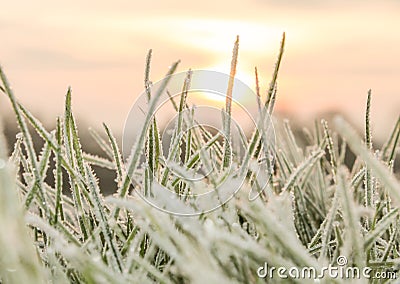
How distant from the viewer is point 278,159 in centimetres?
114

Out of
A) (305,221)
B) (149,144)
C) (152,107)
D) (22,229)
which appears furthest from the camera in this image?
(305,221)

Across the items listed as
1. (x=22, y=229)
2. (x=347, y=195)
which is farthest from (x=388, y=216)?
(x=22, y=229)

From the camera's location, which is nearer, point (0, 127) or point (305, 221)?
point (0, 127)

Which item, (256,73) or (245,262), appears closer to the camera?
(245,262)

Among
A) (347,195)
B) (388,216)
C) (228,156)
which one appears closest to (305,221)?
(228,156)

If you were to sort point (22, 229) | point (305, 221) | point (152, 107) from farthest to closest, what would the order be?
point (305, 221) → point (152, 107) → point (22, 229)

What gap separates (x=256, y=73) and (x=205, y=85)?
0.22 feet

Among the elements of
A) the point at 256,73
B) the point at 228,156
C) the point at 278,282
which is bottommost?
the point at 278,282

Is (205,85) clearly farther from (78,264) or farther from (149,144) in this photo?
(78,264)

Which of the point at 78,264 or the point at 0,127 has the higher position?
the point at 0,127

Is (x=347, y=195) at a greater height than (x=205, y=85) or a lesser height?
lesser

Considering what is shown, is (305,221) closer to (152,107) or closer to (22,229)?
(152,107)

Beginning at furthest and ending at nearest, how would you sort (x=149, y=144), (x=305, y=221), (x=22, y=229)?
(x=305, y=221)
(x=149, y=144)
(x=22, y=229)

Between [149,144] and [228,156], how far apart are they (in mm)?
102
